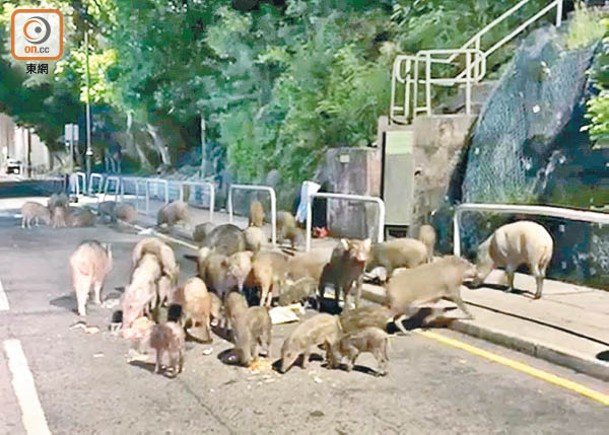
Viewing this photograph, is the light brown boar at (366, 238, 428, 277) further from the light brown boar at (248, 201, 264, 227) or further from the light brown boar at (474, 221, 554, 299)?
the light brown boar at (248, 201, 264, 227)

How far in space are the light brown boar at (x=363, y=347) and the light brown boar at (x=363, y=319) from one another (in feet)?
0.61

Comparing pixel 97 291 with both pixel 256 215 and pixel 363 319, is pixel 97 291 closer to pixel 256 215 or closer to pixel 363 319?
pixel 363 319

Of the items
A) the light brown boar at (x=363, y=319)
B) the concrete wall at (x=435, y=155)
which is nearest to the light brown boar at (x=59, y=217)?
the concrete wall at (x=435, y=155)

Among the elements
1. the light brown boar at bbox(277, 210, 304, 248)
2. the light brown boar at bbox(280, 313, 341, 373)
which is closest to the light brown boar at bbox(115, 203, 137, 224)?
the light brown boar at bbox(277, 210, 304, 248)

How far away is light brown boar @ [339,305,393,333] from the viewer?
7.82 meters

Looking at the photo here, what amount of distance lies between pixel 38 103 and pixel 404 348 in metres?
54.1

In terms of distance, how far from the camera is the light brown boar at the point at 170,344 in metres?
7.55

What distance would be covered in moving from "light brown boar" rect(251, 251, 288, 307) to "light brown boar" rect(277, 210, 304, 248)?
5545mm

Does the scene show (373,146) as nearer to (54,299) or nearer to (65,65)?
(54,299)

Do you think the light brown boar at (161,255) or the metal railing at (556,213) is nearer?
the metal railing at (556,213)

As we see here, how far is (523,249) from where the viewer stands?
10.5 metres

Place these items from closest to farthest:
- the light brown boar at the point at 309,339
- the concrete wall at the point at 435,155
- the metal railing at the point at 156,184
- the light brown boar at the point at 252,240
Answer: the light brown boar at the point at 309,339 < the light brown boar at the point at 252,240 < the concrete wall at the point at 435,155 < the metal railing at the point at 156,184

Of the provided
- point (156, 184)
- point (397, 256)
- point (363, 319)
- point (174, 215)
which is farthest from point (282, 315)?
point (156, 184)

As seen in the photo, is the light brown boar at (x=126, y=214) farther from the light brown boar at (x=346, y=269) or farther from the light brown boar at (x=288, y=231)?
→ the light brown boar at (x=346, y=269)
